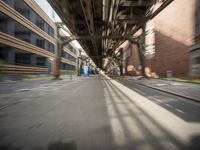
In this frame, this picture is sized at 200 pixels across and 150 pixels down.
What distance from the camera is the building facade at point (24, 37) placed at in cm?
2162

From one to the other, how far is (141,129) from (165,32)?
2095 centimetres

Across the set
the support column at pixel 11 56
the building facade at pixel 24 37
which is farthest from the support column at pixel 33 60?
the support column at pixel 11 56

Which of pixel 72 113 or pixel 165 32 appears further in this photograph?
pixel 165 32

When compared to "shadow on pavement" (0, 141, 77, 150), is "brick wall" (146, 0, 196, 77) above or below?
above

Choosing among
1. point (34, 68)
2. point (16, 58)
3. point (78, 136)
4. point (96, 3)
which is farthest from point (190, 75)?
point (34, 68)

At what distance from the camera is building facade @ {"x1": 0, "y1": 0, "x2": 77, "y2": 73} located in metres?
21.6

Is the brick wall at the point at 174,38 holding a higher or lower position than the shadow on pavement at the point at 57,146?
higher

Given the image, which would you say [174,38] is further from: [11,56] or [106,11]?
[11,56]

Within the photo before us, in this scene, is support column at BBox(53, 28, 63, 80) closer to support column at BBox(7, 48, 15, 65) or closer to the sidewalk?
support column at BBox(7, 48, 15, 65)

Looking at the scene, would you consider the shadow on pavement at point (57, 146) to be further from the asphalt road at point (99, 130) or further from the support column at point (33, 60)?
the support column at point (33, 60)

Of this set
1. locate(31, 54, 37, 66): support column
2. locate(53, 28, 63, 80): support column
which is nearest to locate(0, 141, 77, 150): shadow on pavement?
locate(53, 28, 63, 80): support column

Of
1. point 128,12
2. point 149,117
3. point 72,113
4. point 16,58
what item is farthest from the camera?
point 16,58

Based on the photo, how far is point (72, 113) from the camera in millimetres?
4398

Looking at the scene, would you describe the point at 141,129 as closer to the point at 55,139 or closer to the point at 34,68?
the point at 55,139
